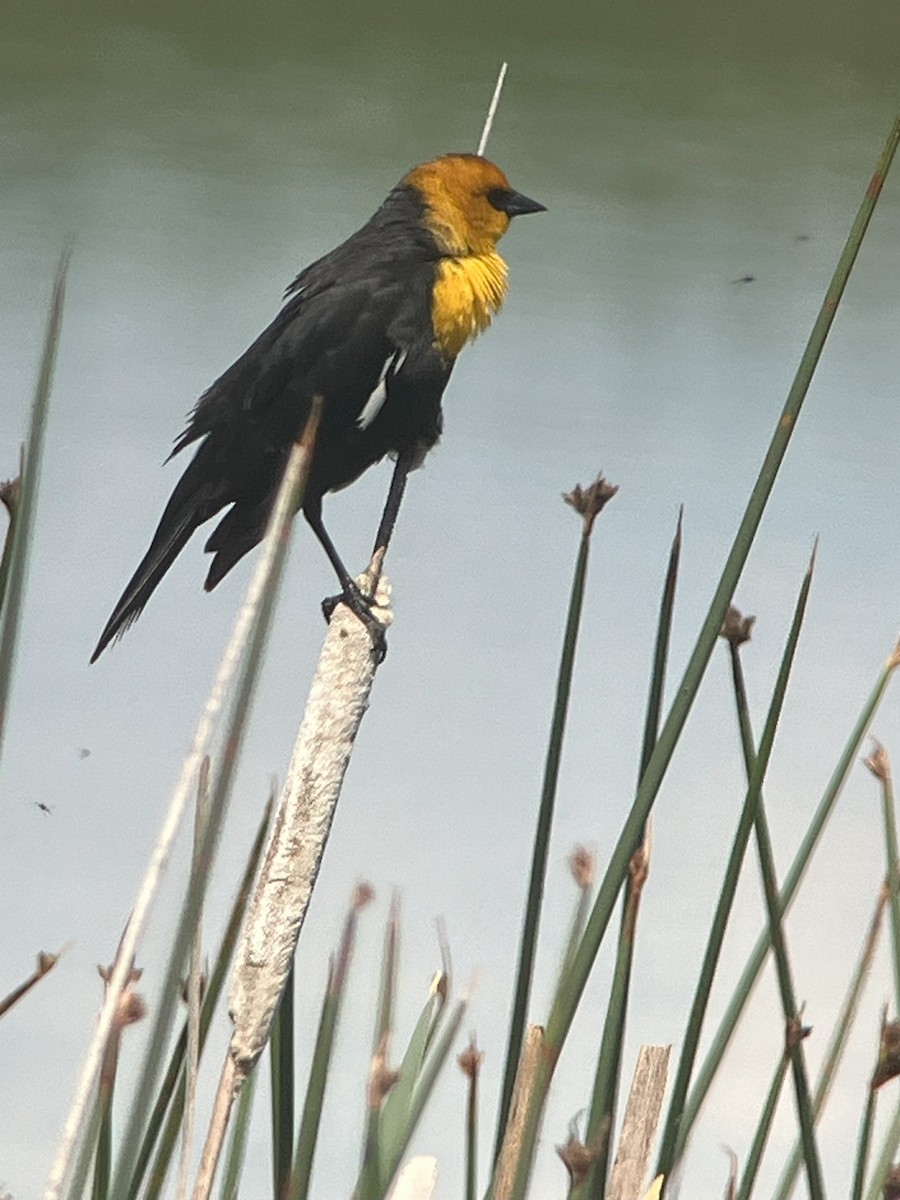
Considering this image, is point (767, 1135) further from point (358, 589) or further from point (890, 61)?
point (890, 61)

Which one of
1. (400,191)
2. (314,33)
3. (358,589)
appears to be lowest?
(358,589)

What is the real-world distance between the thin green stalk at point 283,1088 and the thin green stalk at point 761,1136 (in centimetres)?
22

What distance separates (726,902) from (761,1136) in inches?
6.1

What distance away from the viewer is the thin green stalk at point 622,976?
798 mm

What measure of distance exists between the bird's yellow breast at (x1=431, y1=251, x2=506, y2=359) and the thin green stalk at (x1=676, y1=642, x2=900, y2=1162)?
718mm

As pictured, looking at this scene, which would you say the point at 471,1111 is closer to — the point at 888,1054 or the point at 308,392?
the point at 888,1054

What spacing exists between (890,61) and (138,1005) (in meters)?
2.25

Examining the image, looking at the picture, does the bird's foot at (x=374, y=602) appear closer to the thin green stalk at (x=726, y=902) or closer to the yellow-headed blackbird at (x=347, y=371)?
the yellow-headed blackbird at (x=347, y=371)

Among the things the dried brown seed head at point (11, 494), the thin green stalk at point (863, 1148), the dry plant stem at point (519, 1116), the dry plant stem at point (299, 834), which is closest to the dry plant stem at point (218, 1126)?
the dry plant stem at point (299, 834)

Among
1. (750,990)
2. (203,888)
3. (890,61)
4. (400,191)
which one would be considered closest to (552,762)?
(750,990)

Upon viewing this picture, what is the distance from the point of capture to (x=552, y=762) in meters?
0.84

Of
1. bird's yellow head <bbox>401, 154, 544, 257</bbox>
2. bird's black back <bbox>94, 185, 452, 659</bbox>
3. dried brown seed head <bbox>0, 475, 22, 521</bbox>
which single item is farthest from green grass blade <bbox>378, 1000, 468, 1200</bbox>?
bird's yellow head <bbox>401, 154, 544, 257</bbox>

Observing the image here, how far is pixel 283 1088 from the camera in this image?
82cm

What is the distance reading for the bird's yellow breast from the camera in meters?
1.51
